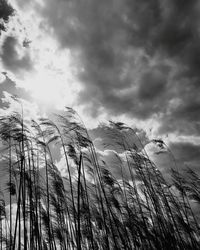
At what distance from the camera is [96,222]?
636 cm

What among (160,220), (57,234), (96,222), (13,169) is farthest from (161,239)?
(13,169)

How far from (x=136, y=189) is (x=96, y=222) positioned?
1.75m

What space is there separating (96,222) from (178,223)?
2627mm

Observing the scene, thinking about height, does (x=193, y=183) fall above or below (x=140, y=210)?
above

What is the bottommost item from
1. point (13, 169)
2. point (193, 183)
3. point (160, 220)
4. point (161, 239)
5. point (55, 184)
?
point (161, 239)

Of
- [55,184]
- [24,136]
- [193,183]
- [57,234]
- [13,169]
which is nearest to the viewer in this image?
[24,136]

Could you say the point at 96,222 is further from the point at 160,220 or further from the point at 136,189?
the point at 160,220

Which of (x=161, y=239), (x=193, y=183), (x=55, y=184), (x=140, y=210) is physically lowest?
(x=161, y=239)

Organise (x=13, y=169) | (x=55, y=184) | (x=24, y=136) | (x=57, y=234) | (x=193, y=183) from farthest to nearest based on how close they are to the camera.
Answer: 1. (x=57, y=234)
2. (x=193, y=183)
3. (x=55, y=184)
4. (x=13, y=169)
5. (x=24, y=136)

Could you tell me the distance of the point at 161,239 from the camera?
16.0 ft

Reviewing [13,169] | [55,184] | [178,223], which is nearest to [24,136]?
[13,169]

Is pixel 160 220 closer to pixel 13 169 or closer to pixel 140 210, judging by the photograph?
pixel 140 210

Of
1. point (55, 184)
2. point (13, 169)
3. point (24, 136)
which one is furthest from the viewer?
point (55, 184)

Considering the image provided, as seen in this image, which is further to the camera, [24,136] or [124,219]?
[124,219]
